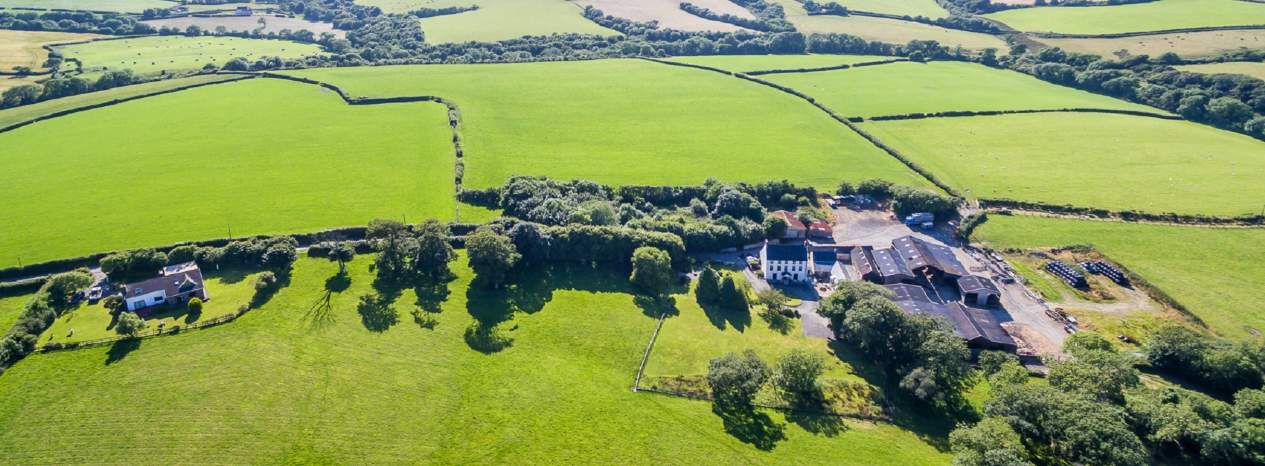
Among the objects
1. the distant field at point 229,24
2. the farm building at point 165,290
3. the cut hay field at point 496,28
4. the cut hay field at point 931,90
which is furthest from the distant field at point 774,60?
the farm building at point 165,290

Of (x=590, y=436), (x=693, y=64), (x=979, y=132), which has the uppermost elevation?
(x=693, y=64)

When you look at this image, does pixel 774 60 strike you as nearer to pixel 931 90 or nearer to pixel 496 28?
pixel 931 90

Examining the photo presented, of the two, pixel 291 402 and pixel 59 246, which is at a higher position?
pixel 59 246

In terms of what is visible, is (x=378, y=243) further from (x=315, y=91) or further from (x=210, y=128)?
(x=315, y=91)

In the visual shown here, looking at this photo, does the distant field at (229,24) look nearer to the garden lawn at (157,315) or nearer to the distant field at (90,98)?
the distant field at (90,98)

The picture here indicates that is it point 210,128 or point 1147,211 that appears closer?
point 1147,211

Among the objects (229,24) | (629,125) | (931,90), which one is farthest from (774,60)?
(229,24)

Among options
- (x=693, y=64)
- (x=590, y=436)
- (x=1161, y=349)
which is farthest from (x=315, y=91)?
(x=1161, y=349)
